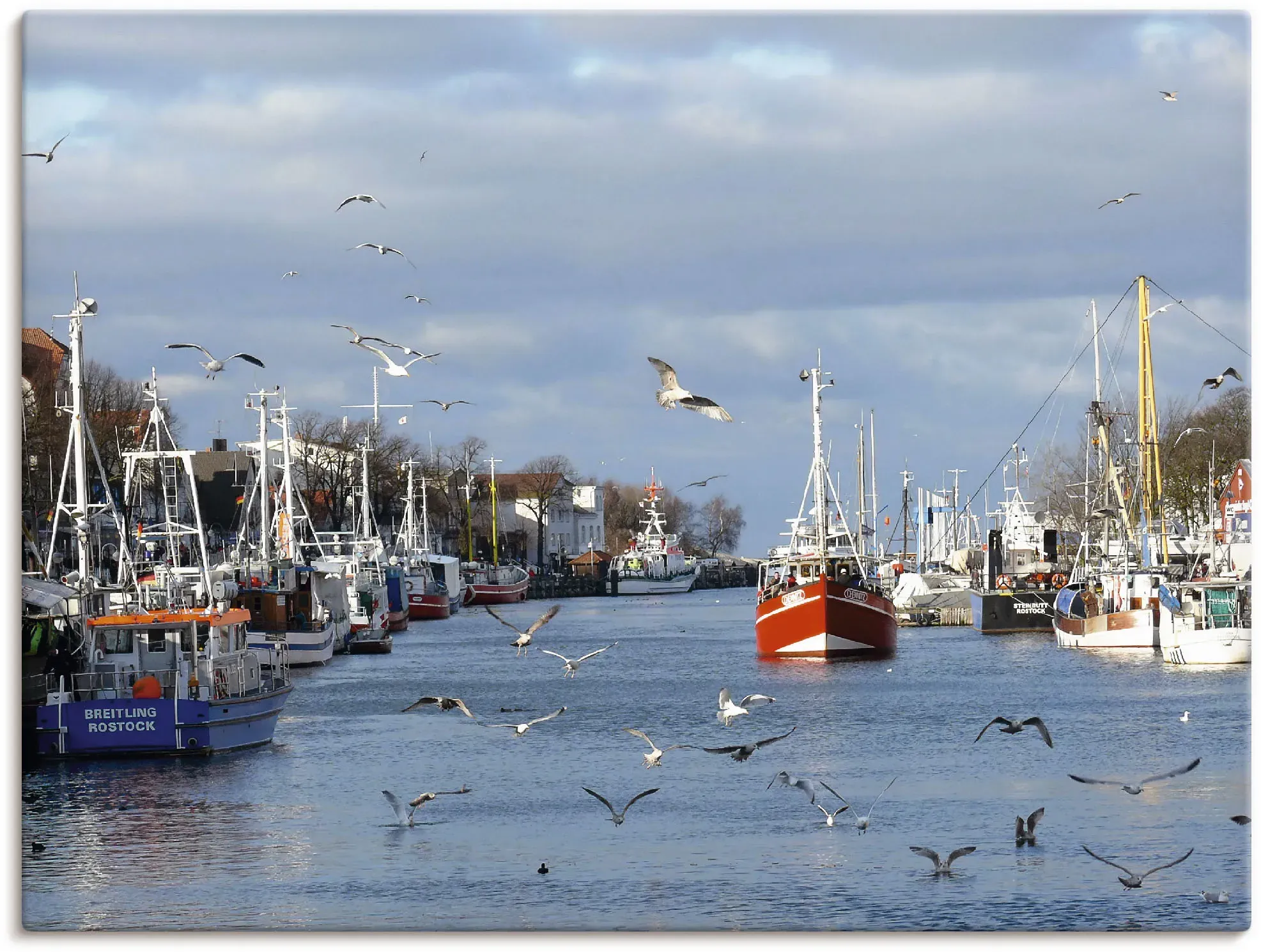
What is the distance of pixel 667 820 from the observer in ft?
81.1

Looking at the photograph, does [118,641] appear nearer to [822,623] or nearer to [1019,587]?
[822,623]

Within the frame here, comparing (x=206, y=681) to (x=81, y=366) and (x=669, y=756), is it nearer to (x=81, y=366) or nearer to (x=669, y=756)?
(x=81, y=366)

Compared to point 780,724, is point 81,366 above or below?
above

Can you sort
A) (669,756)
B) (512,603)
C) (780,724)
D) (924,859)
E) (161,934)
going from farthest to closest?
(512,603), (780,724), (669,756), (924,859), (161,934)

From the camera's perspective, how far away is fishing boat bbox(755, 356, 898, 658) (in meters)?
52.0

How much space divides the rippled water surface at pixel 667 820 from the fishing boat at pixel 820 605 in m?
7.33

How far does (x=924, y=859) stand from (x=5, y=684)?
11.6 m

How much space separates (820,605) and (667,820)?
90.8 ft

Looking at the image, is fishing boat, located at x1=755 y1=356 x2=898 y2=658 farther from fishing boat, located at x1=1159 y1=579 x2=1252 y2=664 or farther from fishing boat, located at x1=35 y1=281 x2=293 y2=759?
fishing boat, located at x1=35 y1=281 x2=293 y2=759

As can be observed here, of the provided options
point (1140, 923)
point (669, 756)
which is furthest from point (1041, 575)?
point (1140, 923)

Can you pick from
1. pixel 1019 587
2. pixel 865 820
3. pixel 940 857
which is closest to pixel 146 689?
pixel 865 820

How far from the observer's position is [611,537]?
554 feet

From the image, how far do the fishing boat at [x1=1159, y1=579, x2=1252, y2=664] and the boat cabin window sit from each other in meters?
28.8

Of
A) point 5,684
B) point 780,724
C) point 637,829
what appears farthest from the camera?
point 780,724
